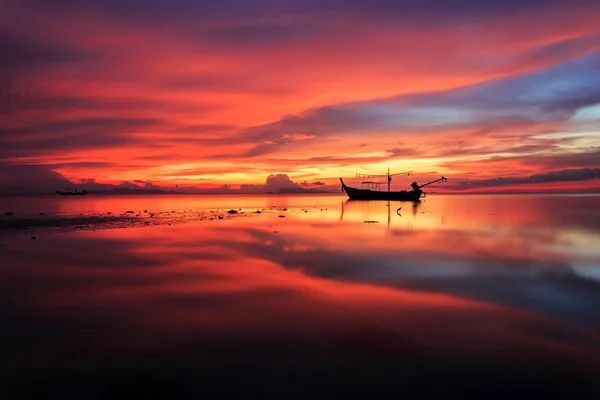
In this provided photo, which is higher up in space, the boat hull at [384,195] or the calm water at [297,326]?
the boat hull at [384,195]

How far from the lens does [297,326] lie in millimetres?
9578

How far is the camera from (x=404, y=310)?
10.9m

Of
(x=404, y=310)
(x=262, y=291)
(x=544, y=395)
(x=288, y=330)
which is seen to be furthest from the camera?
(x=262, y=291)

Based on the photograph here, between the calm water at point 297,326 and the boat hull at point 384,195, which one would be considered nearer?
the calm water at point 297,326

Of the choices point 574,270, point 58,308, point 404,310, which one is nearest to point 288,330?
point 404,310

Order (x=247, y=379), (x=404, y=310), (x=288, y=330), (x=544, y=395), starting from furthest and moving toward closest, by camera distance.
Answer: (x=404, y=310)
(x=288, y=330)
(x=247, y=379)
(x=544, y=395)

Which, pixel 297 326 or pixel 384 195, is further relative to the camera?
pixel 384 195

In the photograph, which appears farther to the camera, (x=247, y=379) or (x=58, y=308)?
(x=58, y=308)

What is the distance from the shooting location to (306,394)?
638 cm

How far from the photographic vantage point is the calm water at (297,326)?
22.2ft

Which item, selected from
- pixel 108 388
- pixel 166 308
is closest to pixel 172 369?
pixel 108 388

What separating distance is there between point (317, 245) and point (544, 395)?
18699 millimetres

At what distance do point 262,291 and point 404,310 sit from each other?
478 centimetres

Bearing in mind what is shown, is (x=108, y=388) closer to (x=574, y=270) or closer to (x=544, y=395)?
(x=544, y=395)
